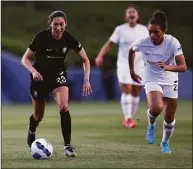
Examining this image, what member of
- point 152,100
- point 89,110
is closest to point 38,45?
point 152,100

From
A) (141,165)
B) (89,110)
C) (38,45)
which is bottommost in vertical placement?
(89,110)

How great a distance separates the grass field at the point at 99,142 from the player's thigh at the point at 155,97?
0.58 m

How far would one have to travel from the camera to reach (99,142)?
36.5ft

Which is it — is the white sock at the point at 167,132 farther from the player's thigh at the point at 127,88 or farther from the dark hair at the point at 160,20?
the player's thigh at the point at 127,88

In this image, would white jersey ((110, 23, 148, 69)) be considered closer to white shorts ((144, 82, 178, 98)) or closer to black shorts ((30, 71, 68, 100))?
white shorts ((144, 82, 178, 98))

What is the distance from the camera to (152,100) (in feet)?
31.8

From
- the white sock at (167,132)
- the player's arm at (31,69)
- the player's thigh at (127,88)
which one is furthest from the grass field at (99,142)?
the player's arm at (31,69)

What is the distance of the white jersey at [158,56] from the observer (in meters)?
9.70

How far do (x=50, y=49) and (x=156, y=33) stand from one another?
1.39 m

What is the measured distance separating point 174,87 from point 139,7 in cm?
2341

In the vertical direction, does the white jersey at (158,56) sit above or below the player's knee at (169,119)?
above

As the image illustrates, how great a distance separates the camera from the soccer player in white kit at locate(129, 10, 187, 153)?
31.3 ft

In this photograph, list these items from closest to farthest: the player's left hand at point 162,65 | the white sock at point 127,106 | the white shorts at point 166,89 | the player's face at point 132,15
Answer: the player's left hand at point 162,65 < the white shorts at point 166,89 < the player's face at point 132,15 < the white sock at point 127,106

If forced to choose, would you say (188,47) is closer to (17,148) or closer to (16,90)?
(16,90)
